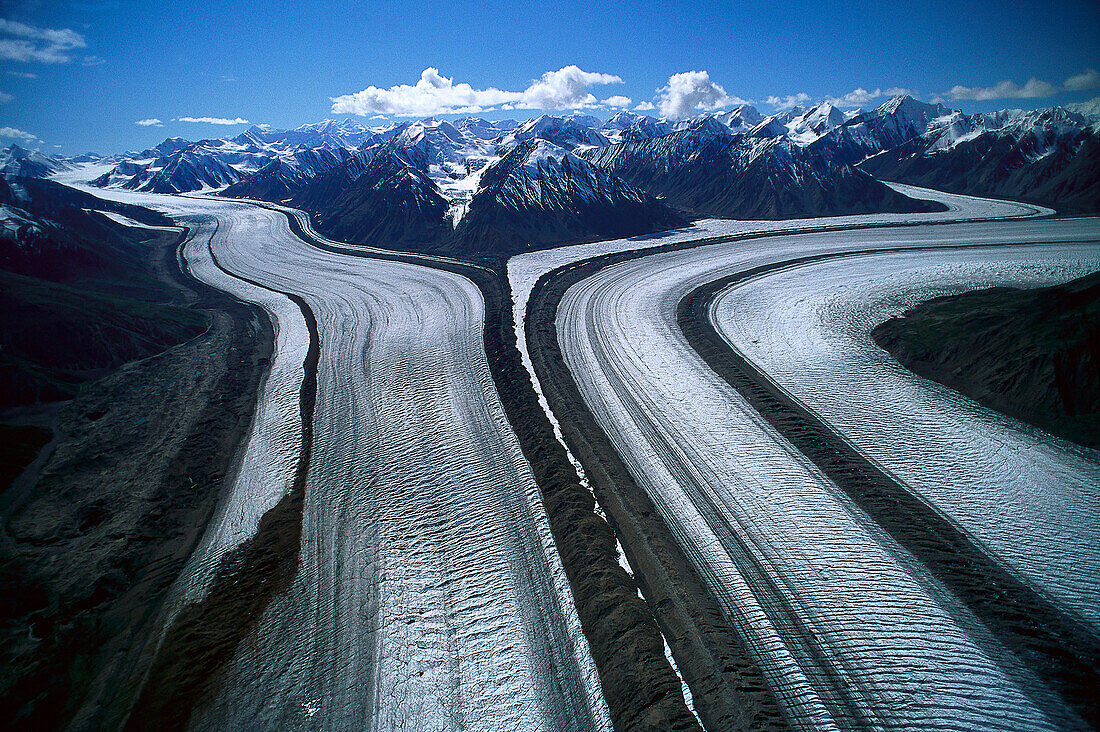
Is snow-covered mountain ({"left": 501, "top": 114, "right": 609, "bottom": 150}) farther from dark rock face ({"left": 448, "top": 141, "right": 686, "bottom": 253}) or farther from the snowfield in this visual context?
the snowfield

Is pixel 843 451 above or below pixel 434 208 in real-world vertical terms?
below

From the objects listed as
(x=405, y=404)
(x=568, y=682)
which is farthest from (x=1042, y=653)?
(x=405, y=404)

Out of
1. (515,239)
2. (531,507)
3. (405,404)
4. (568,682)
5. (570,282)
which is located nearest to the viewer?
(568,682)

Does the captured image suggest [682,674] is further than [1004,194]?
No

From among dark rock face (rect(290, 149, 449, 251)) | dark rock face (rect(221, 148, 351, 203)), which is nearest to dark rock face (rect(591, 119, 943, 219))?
dark rock face (rect(290, 149, 449, 251))

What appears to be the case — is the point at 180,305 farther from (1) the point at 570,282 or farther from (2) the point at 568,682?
(2) the point at 568,682

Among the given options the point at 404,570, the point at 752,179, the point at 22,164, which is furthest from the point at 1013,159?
the point at 22,164

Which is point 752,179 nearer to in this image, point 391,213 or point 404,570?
point 391,213
